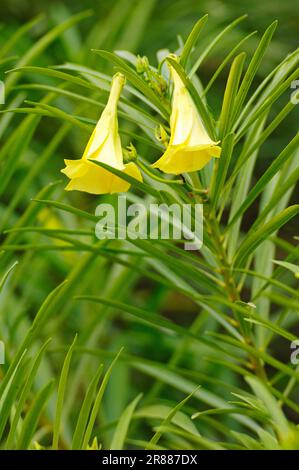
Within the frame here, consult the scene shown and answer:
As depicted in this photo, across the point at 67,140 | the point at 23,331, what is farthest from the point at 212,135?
the point at 67,140

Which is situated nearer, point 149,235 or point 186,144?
point 186,144

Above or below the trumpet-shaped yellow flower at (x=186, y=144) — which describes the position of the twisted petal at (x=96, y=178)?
below

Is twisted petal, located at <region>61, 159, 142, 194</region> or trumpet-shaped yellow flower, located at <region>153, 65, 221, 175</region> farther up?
trumpet-shaped yellow flower, located at <region>153, 65, 221, 175</region>

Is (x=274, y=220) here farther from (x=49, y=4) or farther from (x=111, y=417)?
(x=49, y=4)
